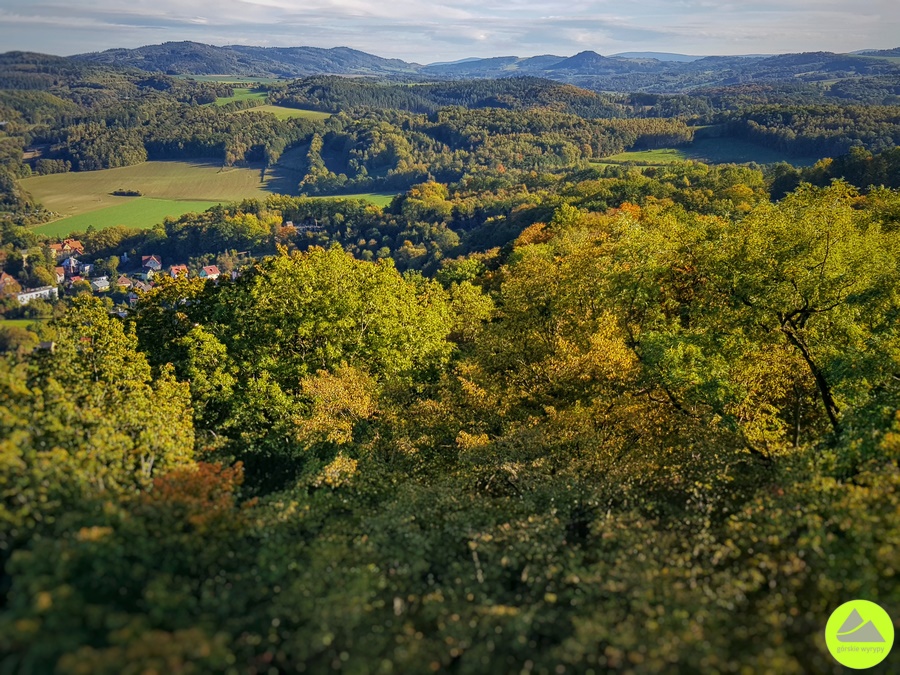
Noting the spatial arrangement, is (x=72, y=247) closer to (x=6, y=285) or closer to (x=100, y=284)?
(x=100, y=284)

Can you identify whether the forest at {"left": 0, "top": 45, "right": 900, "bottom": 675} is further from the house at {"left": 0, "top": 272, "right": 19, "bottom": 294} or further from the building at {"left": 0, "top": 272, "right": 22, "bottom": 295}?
the house at {"left": 0, "top": 272, "right": 19, "bottom": 294}

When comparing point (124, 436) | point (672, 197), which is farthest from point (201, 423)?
point (672, 197)

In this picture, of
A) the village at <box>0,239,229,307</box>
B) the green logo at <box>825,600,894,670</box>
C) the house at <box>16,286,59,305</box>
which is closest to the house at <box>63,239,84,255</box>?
the village at <box>0,239,229,307</box>

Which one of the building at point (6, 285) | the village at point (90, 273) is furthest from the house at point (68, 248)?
the building at point (6, 285)

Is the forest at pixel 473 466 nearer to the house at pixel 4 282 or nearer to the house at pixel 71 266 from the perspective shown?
the house at pixel 4 282

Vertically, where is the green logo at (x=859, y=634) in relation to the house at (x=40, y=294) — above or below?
above

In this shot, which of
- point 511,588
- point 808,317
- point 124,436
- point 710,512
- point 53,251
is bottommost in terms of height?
point 53,251

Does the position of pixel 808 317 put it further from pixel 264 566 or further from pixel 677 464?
pixel 264 566
